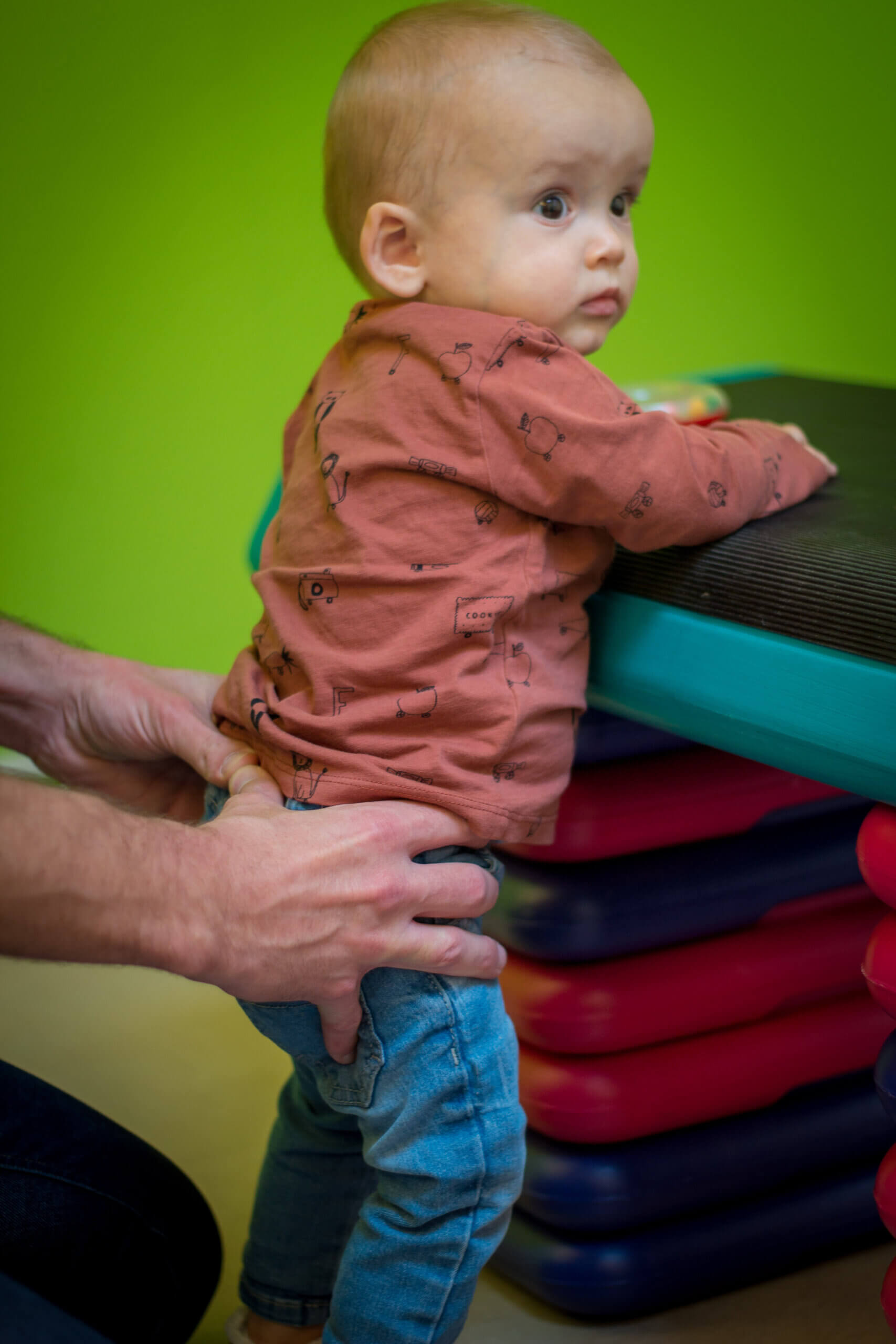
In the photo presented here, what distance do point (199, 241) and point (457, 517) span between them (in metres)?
1.71

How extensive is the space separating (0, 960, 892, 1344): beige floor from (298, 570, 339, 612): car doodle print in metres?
0.70

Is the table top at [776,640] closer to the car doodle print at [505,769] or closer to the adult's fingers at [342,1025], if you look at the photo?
the car doodle print at [505,769]

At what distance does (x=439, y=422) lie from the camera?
829mm

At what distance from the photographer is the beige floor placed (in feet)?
3.67

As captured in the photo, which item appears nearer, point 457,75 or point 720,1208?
point 457,75

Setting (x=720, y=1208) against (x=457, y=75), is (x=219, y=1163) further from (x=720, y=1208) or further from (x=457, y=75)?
(x=457, y=75)

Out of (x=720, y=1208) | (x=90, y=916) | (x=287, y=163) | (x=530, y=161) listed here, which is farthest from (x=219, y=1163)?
(x=287, y=163)

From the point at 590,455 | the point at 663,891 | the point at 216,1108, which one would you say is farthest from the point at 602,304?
the point at 216,1108

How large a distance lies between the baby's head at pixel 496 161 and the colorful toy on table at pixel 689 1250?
2.61ft

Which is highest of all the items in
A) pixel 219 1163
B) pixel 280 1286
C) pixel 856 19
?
pixel 856 19

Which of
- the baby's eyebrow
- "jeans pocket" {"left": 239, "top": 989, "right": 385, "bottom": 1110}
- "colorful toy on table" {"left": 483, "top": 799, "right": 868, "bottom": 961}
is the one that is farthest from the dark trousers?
the baby's eyebrow

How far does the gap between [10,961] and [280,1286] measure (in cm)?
99

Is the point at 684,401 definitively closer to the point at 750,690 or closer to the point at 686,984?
the point at 750,690

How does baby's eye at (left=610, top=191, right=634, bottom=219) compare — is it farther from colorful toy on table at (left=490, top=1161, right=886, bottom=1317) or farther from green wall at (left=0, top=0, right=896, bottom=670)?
green wall at (left=0, top=0, right=896, bottom=670)
